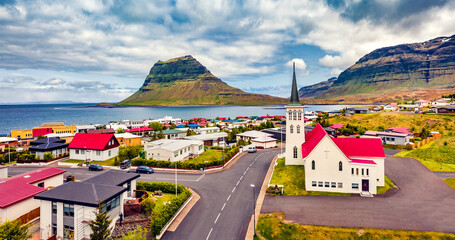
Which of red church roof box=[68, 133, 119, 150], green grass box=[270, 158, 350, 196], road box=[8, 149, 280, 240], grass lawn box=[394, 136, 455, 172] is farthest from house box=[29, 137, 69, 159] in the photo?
grass lawn box=[394, 136, 455, 172]

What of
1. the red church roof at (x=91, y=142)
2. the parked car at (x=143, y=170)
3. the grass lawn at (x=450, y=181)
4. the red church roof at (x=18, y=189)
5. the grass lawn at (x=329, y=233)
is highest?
the red church roof at (x=91, y=142)

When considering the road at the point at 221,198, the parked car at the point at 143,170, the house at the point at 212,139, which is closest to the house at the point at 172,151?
the parked car at the point at 143,170

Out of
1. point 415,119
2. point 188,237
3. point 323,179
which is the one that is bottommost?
point 188,237

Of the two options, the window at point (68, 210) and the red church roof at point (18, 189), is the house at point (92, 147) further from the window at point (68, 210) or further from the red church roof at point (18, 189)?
the window at point (68, 210)

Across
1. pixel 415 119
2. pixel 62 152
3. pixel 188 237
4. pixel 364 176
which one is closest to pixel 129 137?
pixel 62 152

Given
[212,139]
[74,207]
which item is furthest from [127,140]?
[74,207]

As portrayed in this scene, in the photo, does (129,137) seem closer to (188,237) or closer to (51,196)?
(51,196)

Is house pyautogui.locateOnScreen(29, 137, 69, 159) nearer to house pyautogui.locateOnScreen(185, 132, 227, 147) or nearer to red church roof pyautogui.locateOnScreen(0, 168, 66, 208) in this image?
red church roof pyautogui.locateOnScreen(0, 168, 66, 208)
